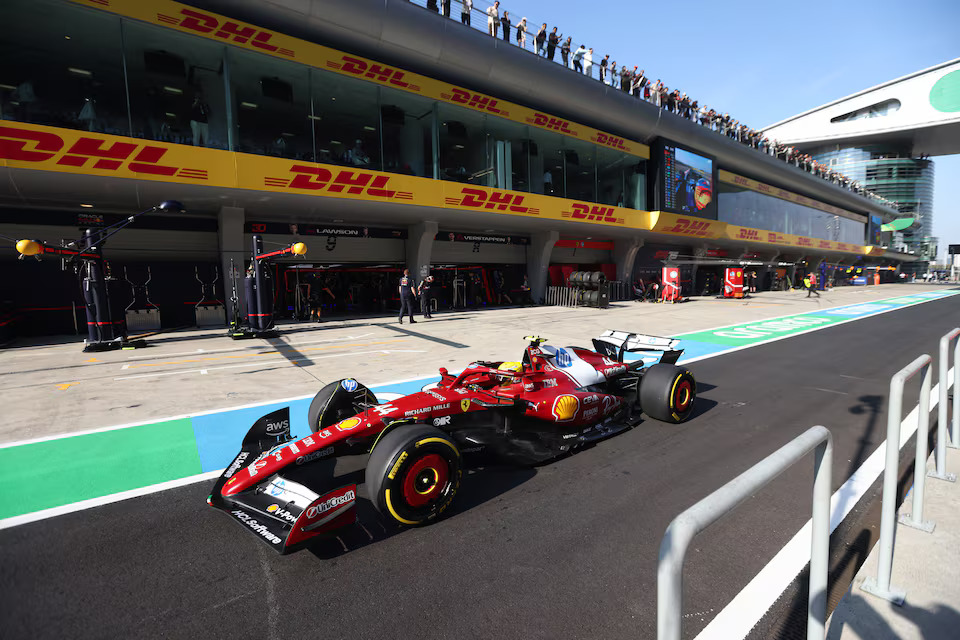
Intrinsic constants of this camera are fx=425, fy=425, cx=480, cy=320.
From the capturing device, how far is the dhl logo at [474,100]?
17.0m

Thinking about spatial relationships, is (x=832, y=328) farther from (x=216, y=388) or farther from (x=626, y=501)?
(x=216, y=388)

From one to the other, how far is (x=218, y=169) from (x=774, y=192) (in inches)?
1623

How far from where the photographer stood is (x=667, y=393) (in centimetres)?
511

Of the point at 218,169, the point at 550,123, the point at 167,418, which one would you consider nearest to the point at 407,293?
the point at 218,169

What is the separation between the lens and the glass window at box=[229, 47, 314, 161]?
13266 mm

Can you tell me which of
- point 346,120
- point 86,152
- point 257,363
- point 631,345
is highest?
point 346,120

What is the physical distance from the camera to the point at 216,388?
6867mm

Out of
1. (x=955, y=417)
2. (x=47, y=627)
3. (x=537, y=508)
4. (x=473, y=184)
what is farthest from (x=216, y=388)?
(x=473, y=184)

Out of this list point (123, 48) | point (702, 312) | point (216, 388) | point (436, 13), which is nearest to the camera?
point (216, 388)

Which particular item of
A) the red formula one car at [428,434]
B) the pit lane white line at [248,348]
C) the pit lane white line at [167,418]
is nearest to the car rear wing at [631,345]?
the red formula one car at [428,434]

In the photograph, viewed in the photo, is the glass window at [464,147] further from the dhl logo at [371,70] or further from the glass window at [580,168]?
the glass window at [580,168]

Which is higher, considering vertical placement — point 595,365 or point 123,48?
point 123,48

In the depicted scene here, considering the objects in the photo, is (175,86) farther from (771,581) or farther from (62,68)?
(771,581)

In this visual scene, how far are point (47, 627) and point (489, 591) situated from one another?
2.35m
